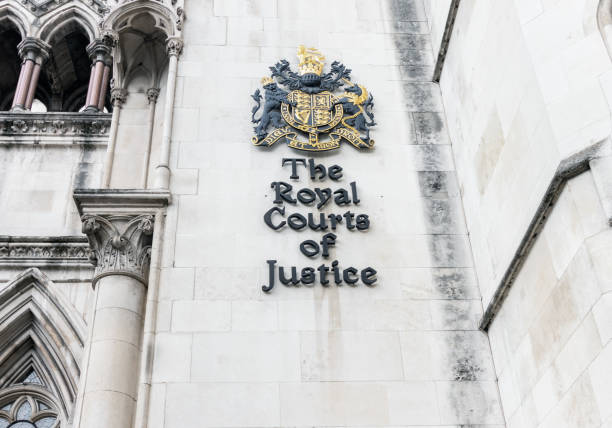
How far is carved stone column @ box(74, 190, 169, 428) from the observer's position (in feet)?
28.9

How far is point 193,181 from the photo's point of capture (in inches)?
427

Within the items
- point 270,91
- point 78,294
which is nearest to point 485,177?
point 270,91

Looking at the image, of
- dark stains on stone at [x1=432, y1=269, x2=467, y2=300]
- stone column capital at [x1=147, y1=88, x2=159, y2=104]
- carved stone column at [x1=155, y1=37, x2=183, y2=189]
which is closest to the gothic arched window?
carved stone column at [x1=155, y1=37, x2=183, y2=189]

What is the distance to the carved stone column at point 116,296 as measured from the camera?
8797 millimetres

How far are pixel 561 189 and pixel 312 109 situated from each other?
509 cm

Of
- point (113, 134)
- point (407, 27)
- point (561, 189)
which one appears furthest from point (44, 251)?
point (561, 189)

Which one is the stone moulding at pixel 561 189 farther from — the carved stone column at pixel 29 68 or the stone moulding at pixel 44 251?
the carved stone column at pixel 29 68

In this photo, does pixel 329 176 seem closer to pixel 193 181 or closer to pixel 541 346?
pixel 193 181

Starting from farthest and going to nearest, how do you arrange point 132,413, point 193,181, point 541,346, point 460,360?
point 193,181 < point 460,360 < point 132,413 < point 541,346

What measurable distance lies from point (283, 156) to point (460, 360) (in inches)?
159

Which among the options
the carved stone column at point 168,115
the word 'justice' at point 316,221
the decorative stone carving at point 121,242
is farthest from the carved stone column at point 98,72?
the word 'justice' at point 316,221

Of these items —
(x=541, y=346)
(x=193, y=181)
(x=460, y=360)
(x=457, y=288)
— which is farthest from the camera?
(x=193, y=181)

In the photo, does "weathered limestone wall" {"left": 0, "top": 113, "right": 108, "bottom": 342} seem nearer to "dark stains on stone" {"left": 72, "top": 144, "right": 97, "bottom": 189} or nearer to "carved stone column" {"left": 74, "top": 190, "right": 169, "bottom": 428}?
"dark stains on stone" {"left": 72, "top": 144, "right": 97, "bottom": 189}

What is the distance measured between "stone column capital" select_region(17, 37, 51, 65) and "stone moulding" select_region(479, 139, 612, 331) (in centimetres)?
1029
